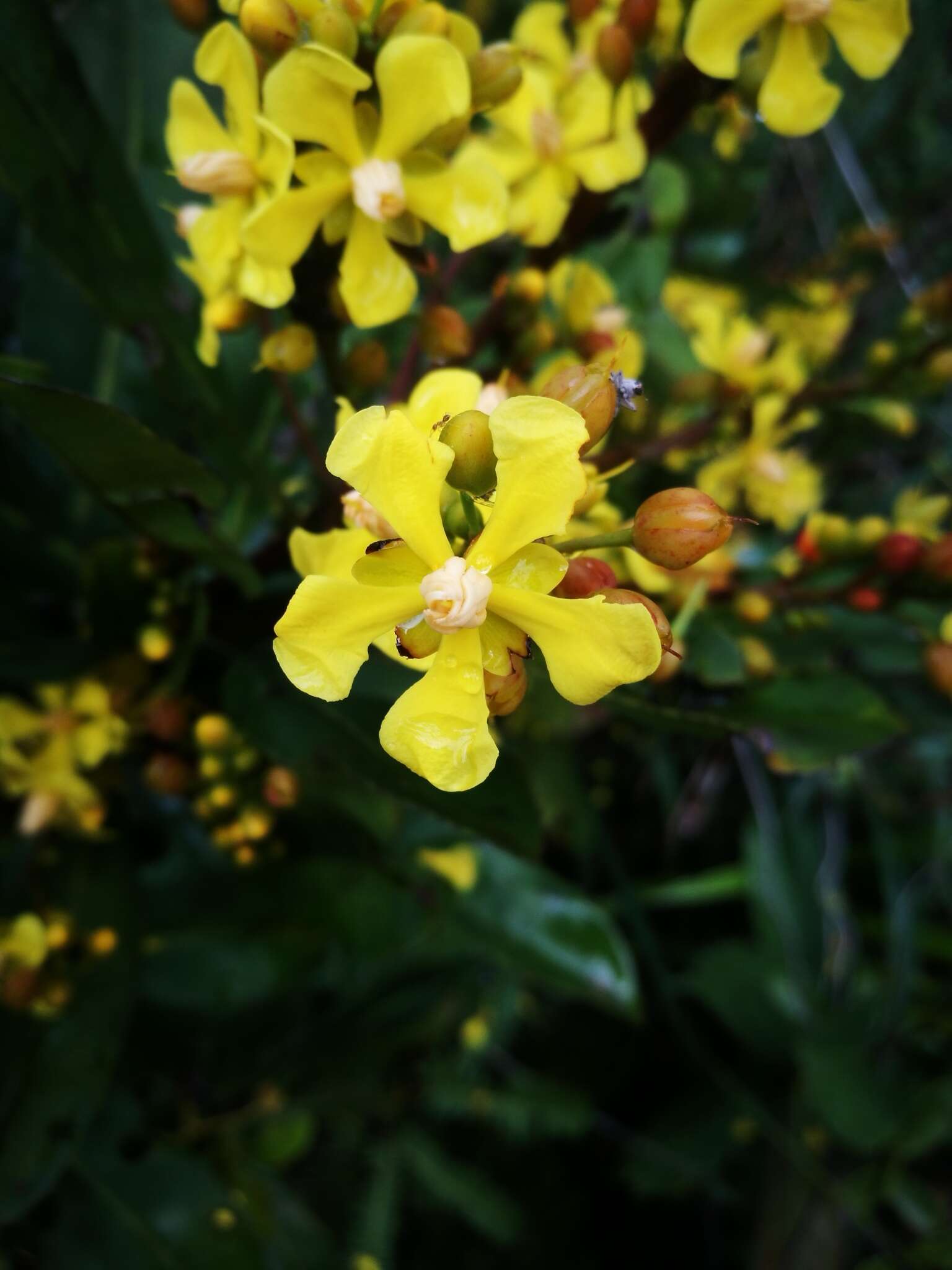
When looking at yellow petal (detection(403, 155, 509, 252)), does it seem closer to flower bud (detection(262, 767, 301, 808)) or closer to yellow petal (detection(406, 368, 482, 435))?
yellow petal (detection(406, 368, 482, 435))

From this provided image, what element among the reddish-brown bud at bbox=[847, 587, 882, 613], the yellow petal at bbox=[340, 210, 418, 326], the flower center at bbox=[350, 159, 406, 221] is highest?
the flower center at bbox=[350, 159, 406, 221]

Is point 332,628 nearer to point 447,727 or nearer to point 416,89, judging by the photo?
point 447,727

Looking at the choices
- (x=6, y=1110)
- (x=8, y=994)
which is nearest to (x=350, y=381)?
(x=8, y=994)

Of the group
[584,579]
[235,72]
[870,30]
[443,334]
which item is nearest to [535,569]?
[584,579]

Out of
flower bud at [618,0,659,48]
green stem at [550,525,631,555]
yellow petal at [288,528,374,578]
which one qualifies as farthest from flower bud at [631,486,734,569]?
flower bud at [618,0,659,48]

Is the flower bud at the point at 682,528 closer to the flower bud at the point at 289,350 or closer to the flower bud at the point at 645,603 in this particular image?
the flower bud at the point at 645,603

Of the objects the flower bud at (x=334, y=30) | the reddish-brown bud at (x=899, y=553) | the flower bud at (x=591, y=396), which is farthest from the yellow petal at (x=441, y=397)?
the reddish-brown bud at (x=899, y=553)
